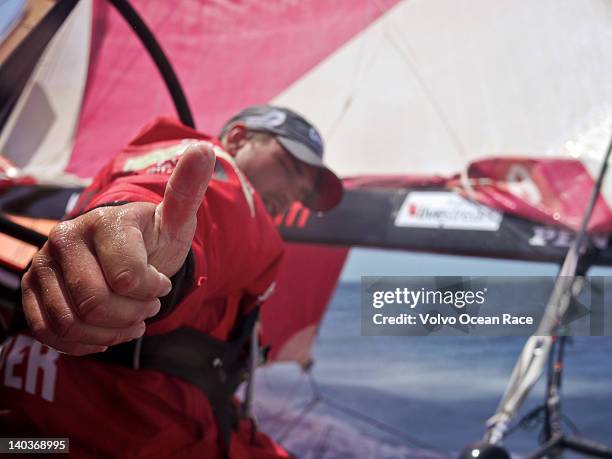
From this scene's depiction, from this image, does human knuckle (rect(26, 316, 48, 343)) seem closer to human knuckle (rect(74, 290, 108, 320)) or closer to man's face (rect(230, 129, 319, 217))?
human knuckle (rect(74, 290, 108, 320))

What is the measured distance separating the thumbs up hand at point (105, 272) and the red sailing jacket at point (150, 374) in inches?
5.8

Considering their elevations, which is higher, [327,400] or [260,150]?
[260,150]

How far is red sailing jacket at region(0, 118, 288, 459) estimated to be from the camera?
0.45 m

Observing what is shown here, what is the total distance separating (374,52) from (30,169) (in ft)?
2.27

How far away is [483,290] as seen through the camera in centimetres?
36

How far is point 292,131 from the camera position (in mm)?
574

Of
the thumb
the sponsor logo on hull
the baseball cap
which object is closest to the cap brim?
the baseball cap

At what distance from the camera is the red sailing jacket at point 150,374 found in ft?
1.49

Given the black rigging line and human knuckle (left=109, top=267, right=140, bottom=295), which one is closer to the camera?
human knuckle (left=109, top=267, right=140, bottom=295)

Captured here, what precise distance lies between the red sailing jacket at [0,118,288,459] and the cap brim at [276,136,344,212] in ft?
0.27

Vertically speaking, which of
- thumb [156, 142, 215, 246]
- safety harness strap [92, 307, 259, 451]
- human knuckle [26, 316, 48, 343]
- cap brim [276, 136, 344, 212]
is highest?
thumb [156, 142, 215, 246]

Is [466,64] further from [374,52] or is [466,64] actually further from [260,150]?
[260,150]

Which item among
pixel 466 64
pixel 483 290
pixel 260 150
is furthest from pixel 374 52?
pixel 483 290

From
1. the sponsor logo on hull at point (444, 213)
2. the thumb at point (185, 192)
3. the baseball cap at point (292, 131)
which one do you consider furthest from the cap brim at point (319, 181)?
the thumb at point (185, 192)
